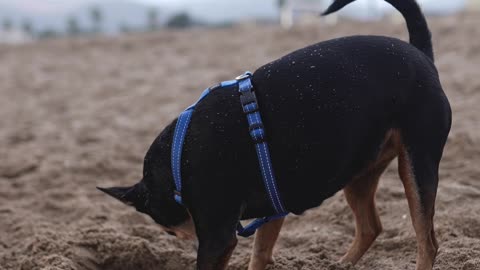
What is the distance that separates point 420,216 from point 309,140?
30.8 inches

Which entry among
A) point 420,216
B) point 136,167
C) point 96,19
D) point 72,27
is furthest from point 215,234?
point 96,19

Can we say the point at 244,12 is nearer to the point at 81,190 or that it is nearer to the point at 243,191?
the point at 81,190

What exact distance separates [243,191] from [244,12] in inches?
1328

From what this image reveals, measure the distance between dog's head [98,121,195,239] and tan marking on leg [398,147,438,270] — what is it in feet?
3.97

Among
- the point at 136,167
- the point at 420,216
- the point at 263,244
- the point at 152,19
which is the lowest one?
the point at 152,19

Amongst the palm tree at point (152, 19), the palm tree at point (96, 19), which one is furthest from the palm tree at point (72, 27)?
the palm tree at point (152, 19)

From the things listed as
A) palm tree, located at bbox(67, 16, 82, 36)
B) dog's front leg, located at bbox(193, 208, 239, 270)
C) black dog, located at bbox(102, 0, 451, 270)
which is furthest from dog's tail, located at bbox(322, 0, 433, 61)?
palm tree, located at bbox(67, 16, 82, 36)

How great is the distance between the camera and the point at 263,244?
3.80 metres

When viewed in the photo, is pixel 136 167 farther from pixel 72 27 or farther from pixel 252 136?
pixel 72 27

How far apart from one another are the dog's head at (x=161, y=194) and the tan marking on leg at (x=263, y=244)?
0.51m

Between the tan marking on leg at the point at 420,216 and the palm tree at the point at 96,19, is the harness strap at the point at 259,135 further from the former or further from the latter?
the palm tree at the point at 96,19

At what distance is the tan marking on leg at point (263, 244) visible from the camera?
379 centimetres

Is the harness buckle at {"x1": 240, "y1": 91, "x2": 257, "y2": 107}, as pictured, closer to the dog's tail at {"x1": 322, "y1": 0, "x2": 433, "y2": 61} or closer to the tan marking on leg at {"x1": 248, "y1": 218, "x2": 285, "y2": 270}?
the dog's tail at {"x1": 322, "y1": 0, "x2": 433, "y2": 61}

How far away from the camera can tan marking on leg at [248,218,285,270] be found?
3.79m
